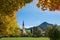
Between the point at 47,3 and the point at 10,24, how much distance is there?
1426 inches

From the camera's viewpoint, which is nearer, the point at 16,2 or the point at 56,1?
the point at 56,1

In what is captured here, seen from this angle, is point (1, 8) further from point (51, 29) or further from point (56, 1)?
point (51, 29)

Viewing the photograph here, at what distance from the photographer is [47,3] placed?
10516mm

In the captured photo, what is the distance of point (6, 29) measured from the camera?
152 ft

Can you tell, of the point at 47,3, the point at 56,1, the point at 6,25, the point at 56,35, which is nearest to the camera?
the point at 56,1

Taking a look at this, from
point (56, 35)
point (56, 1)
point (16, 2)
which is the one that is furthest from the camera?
point (56, 35)

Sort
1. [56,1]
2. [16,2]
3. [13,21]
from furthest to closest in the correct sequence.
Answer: [13,21] → [16,2] → [56,1]

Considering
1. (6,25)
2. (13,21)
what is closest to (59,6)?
(6,25)

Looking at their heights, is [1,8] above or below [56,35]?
above

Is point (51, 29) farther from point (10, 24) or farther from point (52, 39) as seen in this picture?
point (10, 24)

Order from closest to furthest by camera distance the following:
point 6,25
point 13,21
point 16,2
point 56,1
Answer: point 56,1, point 16,2, point 6,25, point 13,21

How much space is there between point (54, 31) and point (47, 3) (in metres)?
21.3

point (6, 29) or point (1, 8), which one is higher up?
point (1, 8)

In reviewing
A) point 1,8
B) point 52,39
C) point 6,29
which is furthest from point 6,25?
point 1,8
